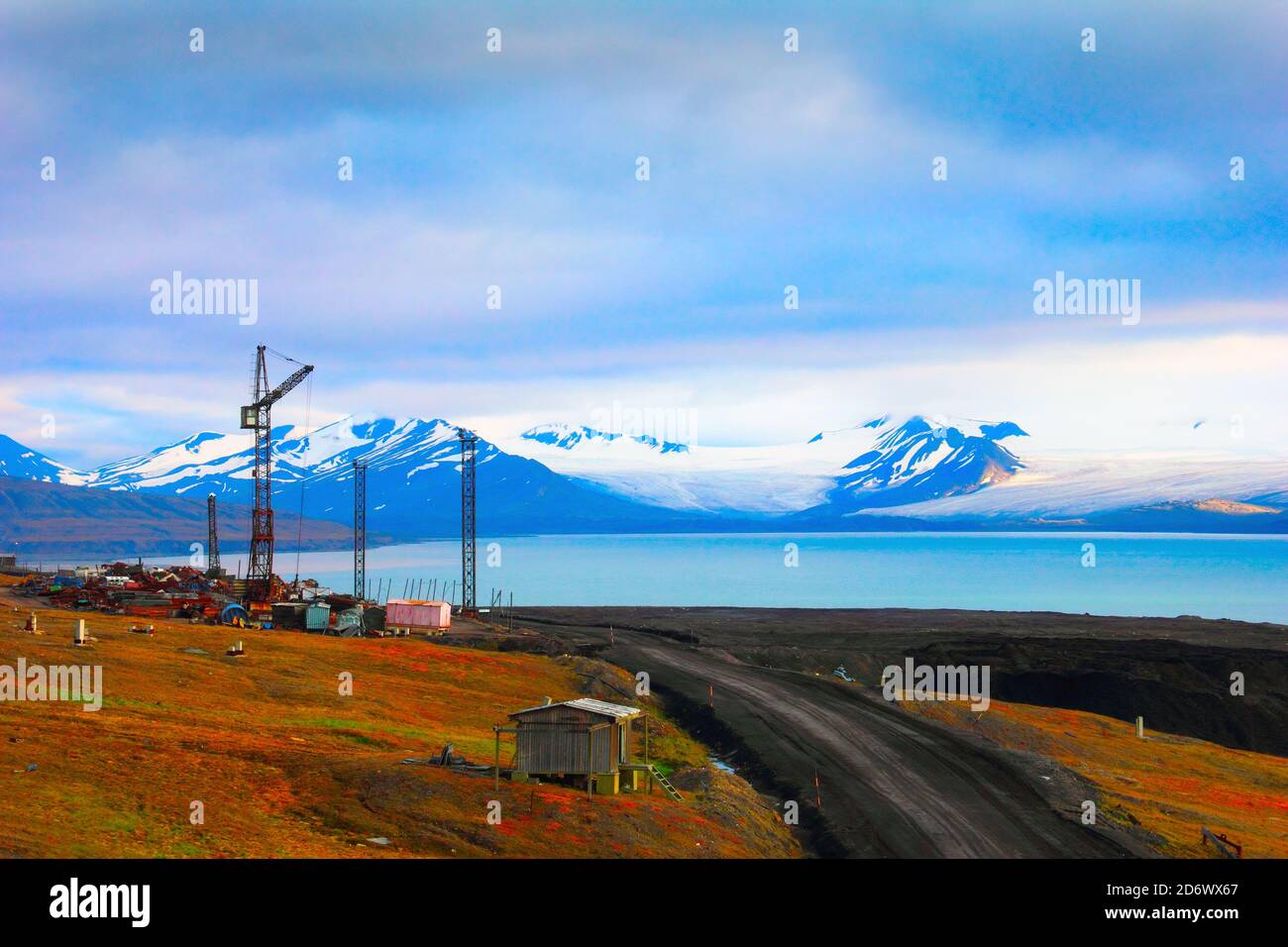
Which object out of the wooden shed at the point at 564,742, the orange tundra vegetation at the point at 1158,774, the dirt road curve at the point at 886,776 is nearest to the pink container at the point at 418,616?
the dirt road curve at the point at 886,776

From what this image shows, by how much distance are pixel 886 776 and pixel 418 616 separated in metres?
71.0

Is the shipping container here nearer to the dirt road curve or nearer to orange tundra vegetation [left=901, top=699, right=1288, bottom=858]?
the dirt road curve

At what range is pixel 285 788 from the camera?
44.5 metres

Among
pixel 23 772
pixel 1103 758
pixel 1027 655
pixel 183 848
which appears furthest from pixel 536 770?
pixel 1027 655

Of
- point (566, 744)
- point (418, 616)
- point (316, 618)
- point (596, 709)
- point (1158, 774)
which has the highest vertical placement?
point (596, 709)

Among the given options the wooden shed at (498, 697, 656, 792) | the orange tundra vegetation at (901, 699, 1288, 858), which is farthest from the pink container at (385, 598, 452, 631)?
the wooden shed at (498, 697, 656, 792)

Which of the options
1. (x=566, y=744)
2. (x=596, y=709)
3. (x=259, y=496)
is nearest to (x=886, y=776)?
(x=596, y=709)

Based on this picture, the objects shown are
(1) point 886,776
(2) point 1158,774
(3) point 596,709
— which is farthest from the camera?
(2) point 1158,774

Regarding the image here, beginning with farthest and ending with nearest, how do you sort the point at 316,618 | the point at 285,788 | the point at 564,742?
the point at 316,618 → the point at 564,742 → the point at 285,788

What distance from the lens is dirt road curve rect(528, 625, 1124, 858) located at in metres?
47.9

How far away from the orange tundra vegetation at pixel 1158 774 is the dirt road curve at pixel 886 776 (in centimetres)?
433

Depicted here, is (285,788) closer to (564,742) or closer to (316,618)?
(564,742)
